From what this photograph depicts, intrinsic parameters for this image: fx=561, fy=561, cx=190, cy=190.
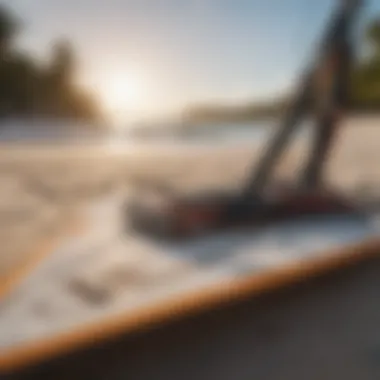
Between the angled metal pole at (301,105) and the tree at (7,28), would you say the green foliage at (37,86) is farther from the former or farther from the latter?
the angled metal pole at (301,105)

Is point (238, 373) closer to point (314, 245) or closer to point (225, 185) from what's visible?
point (314, 245)

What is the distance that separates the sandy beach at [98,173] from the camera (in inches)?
43.0

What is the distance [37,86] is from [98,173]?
231 mm

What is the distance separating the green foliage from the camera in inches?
43.6

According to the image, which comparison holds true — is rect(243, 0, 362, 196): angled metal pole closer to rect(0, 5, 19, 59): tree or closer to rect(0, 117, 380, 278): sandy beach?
rect(0, 117, 380, 278): sandy beach

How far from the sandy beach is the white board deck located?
0.39 ft

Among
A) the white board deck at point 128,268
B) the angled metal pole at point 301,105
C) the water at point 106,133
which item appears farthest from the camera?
the water at point 106,133

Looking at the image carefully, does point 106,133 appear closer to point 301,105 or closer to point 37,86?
point 37,86

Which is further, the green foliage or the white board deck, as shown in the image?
the green foliage

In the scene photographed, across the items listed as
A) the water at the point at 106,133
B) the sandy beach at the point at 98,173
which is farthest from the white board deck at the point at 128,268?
the water at the point at 106,133

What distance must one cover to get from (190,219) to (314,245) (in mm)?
239

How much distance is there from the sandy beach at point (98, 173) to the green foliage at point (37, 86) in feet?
0.34

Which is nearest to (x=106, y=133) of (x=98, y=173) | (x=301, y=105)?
(x=98, y=173)

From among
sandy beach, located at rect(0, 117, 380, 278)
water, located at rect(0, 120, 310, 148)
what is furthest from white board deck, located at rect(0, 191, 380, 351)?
water, located at rect(0, 120, 310, 148)
